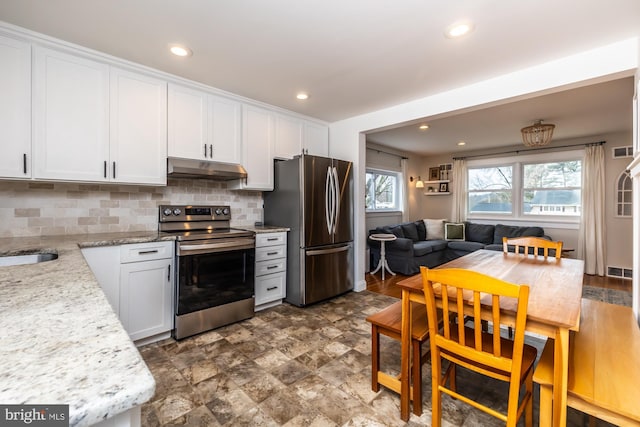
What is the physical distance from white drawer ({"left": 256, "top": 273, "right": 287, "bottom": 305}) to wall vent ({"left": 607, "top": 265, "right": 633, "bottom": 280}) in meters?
5.44

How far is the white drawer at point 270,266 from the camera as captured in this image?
3244 mm

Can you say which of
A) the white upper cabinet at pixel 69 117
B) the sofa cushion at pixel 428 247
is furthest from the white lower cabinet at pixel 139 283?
the sofa cushion at pixel 428 247

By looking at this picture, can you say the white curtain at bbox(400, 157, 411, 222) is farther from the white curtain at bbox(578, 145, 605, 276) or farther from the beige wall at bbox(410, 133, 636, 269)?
the white curtain at bbox(578, 145, 605, 276)

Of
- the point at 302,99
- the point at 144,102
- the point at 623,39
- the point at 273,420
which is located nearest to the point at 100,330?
the point at 273,420

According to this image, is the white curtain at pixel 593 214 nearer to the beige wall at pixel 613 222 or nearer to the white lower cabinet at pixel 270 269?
the beige wall at pixel 613 222

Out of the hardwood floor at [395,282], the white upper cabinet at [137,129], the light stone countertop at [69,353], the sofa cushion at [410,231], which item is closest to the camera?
the light stone countertop at [69,353]

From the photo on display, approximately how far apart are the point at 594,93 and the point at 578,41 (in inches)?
62.7

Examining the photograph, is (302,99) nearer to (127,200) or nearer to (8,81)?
(127,200)

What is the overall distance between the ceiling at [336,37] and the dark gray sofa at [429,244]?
2.63m

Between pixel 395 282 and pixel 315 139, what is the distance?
2448 mm

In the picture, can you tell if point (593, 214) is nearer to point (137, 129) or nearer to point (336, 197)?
point (336, 197)

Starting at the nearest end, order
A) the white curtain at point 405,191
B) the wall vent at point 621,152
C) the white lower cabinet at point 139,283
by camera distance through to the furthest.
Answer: the white lower cabinet at point 139,283, the wall vent at point 621,152, the white curtain at point 405,191

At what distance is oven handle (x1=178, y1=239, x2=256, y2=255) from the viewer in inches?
99.4

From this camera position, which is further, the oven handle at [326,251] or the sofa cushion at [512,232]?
the sofa cushion at [512,232]
